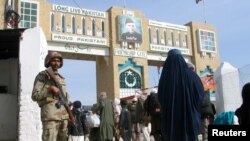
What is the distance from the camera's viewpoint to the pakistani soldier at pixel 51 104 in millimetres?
4223

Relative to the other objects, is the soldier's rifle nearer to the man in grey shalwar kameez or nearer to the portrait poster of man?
the man in grey shalwar kameez

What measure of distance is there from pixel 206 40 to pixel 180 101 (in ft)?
79.1

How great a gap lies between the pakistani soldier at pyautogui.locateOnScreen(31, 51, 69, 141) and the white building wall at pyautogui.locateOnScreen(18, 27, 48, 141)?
2.87 m

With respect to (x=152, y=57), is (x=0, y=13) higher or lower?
higher

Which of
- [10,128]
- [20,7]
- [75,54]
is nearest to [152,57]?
[75,54]

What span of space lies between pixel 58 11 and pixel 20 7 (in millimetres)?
2397

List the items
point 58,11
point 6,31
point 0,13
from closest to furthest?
point 6,31, point 0,13, point 58,11

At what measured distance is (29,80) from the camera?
7184mm

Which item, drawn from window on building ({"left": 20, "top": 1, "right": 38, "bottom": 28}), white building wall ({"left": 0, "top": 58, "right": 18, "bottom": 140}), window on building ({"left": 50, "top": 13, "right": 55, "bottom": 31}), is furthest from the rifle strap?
window on building ({"left": 50, "top": 13, "right": 55, "bottom": 31})

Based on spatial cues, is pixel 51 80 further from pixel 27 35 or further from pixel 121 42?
pixel 121 42

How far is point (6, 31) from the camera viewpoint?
718 cm

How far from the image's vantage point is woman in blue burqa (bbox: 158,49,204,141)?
4066 millimetres

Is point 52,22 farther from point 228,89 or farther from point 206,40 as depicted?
point 228,89

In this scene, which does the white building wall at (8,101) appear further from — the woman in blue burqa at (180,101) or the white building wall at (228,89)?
the white building wall at (228,89)
